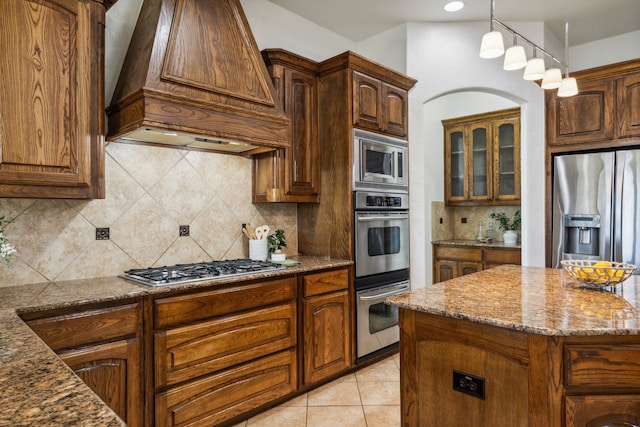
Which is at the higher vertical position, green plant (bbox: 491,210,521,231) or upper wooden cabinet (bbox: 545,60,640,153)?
upper wooden cabinet (bbox: 545,60,640,153)

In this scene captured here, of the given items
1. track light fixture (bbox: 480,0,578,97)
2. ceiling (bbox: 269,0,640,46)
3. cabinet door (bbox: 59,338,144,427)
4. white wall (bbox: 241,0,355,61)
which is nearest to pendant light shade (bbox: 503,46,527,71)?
track light fixture (bbox: 480,0,578,97)

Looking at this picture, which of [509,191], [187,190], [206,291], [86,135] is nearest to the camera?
[86,135]

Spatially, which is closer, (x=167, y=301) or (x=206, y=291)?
(x=167, y=301)

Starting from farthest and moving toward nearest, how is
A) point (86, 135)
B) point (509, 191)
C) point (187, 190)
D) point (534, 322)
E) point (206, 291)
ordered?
point (509, 191)
point (187, 190)
point (206, 291)
point (86, 135)
point (534, 322)

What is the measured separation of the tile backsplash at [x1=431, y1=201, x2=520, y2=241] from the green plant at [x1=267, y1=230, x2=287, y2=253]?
2511 millimetres

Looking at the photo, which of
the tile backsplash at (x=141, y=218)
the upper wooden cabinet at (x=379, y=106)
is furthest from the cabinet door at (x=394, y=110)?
the tile backsplash at (x=141, y=218)

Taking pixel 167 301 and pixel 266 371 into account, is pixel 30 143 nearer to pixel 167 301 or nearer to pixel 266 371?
pixel 167 301

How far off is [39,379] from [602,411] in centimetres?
171

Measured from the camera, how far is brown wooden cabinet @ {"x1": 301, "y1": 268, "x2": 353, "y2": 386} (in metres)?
2.74

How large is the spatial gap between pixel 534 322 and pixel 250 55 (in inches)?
86.4

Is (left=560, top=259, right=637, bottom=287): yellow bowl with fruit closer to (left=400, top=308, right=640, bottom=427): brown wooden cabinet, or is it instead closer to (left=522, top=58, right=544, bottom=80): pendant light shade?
(left=400, top=308, right=640, bottom=427): brown wooden cabinet

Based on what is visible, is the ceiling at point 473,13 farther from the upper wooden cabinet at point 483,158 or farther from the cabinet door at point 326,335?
the cabinet door at point 326,335

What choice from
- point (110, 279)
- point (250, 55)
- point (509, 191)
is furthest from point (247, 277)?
point (509, 191)

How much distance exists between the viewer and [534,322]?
136cm
